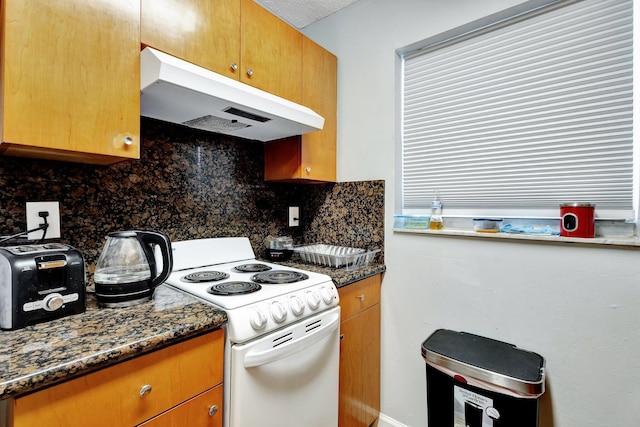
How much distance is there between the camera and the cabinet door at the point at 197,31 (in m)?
1.08

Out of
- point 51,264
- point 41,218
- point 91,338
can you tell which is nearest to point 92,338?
point 91,338

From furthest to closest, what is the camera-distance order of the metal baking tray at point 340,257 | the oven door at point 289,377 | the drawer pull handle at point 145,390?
the metal baking tray at point 340,257, the oven door at point 289,377, the drawer pull handle at point 145,390

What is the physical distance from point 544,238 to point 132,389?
4.99 feet

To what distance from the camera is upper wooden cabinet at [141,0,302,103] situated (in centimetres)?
110

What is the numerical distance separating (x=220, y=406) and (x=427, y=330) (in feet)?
3.52

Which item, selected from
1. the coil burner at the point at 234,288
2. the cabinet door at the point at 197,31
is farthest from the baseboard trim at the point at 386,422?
the cabinet door at the point at 197,31

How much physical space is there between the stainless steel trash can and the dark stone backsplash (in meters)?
0.62

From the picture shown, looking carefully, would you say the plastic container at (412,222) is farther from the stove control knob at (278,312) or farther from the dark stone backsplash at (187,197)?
the stove control knob at (278,312)

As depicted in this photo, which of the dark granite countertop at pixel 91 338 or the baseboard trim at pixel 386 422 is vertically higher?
the dark granite countertop at pixel 91 338

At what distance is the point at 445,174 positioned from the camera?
→ 1.61m

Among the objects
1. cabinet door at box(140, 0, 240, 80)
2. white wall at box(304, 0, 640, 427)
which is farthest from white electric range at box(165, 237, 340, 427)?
cabinet door at box(140, 0, 240, 80)

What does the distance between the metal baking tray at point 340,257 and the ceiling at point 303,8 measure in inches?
59.2

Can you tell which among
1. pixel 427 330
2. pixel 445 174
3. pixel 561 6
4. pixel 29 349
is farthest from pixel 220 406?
pixel 561 6

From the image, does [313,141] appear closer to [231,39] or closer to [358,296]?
[231,39]
